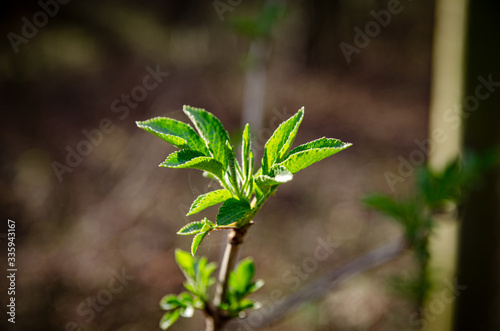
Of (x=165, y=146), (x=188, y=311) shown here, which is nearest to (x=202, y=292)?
(x=188, y=311)

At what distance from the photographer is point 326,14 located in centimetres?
477

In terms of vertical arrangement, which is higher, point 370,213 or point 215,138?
point 215,138

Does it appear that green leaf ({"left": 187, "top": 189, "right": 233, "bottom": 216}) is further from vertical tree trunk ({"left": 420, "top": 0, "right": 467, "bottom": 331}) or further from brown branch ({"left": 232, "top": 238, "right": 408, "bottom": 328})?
vertical tree trunk ({"left": 420, "top": 0, "right": 467, "bottom": 331})

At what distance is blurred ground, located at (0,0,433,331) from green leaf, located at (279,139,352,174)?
152cm

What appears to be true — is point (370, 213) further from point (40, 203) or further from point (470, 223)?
point (40, 203)

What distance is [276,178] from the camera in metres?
0.40

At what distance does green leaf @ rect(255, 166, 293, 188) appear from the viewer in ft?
1.27

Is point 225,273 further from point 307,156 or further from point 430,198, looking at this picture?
point 430,198

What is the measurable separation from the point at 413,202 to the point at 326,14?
14.0 feet

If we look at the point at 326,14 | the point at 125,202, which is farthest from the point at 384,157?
the point at 125,202

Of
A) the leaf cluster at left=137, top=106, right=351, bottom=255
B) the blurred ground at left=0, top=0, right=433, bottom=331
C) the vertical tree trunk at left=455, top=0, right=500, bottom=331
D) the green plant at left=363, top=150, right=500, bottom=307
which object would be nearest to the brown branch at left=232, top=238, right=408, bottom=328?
the green plant at left=363, top=150, right=500, bottom=307

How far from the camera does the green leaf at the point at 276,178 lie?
387 mm

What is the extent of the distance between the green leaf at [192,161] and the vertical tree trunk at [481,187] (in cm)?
79

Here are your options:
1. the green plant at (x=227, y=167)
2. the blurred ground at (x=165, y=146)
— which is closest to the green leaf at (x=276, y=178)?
the green plant at (x=227, y=167)
